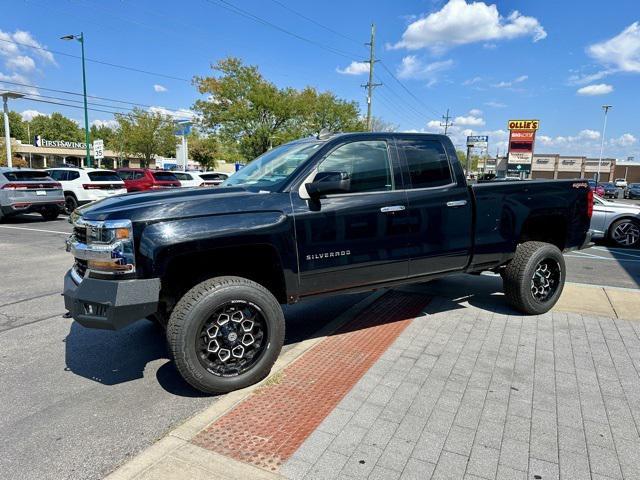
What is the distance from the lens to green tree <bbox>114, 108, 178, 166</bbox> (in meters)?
47.4

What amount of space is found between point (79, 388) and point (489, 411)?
3164mm

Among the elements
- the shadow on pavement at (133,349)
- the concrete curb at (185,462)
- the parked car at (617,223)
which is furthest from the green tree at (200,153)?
the concrete curb at (185,462)

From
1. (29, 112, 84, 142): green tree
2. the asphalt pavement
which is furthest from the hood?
(29, 112, 84, 142): green tree

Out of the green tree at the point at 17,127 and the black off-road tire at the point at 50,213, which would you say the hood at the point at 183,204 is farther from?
the green tree at the point at 17,127

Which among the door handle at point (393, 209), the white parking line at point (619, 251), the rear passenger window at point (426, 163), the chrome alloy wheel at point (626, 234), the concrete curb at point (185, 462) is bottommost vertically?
the white parking line at point (619, 251)

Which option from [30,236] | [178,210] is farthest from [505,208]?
[30,236]

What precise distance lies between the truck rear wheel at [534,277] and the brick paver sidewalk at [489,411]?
511 mm

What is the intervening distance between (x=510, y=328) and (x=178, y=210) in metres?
3.70

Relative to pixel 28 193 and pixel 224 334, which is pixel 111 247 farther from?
pixel 28 193

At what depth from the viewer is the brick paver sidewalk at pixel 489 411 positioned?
2523mm

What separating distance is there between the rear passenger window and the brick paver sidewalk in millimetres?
1590

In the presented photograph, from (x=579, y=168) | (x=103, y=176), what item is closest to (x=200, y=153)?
(x=103, y=176)

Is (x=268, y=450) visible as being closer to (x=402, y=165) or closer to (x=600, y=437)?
(x=600, y=437)

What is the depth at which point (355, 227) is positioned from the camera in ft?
12.7
